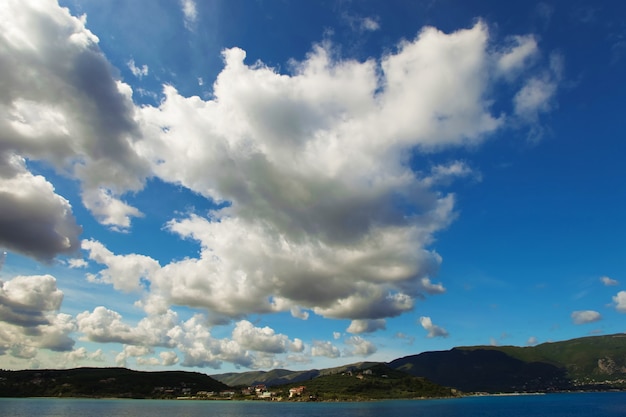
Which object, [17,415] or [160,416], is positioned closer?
[17,415]

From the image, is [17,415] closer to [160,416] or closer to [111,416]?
[111,416]

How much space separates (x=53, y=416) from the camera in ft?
621

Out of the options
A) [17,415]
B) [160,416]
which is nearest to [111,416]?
[160,416]

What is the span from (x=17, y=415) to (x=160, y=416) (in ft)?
209

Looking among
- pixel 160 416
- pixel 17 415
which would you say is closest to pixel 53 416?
pixel 17 415

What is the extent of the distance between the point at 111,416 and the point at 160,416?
22437 mm

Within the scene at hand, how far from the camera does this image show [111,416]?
193 m

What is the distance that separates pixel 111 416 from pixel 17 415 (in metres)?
41.2

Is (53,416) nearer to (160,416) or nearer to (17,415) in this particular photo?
(17,415)

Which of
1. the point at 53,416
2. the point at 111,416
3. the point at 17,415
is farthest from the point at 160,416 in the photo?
the point at 17,415

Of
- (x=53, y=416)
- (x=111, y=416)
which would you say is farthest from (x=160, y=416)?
(x=53, y=416)

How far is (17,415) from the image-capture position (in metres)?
186

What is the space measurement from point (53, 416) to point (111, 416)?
26086mm
